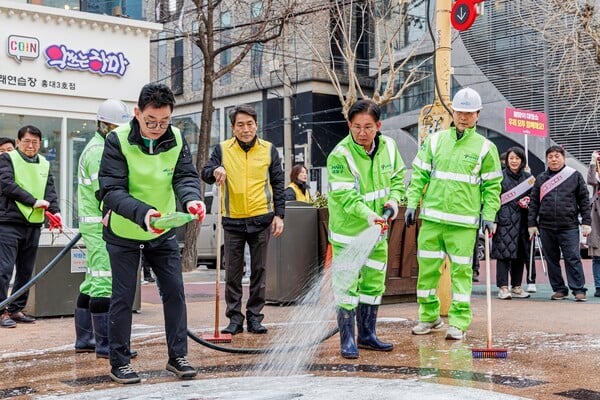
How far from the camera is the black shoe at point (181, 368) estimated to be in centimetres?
523

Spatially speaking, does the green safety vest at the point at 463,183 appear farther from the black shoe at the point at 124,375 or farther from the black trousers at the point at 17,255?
the black trousers at the point at 17,255

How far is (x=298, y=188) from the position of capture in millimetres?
11188

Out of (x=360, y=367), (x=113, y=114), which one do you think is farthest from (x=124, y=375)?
(x=113, y=114)

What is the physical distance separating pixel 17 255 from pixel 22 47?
27.0 feet

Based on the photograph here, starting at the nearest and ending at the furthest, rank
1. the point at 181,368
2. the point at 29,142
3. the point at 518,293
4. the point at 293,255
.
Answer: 1. the point at 181,368
2. the point at 29,142
3. the point at 293,255
4. the point at 518,293

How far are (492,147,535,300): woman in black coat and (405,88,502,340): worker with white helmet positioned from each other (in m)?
3.78

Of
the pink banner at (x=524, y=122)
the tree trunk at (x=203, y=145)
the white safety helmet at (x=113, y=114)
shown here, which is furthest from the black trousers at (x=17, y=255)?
the pink banner at (x=524, y=122)

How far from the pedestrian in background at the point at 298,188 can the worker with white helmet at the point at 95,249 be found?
4.90 m

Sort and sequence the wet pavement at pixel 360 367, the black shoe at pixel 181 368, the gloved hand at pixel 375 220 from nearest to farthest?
1. the wet pavement at pixel 360 367
2. the black shoe at pixel 181 368
3. the gloved hand at pixel 375 220

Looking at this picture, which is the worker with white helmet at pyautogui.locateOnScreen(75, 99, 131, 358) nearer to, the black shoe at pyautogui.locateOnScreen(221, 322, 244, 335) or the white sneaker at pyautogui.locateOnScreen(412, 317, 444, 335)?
the black shoe at pyautogui.locateOnScreen(221, 322, 244, 335)

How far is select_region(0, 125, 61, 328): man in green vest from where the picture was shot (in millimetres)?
8469

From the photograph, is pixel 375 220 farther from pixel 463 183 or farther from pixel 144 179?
pixel 144 179

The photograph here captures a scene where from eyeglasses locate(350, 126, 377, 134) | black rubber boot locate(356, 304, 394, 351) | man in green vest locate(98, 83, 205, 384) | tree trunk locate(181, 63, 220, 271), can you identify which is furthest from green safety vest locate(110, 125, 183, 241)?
tree trunk locate(181, 63, 220, 271)

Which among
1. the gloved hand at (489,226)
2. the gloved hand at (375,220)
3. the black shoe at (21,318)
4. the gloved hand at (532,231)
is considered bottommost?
the black shoe at (21,318)
